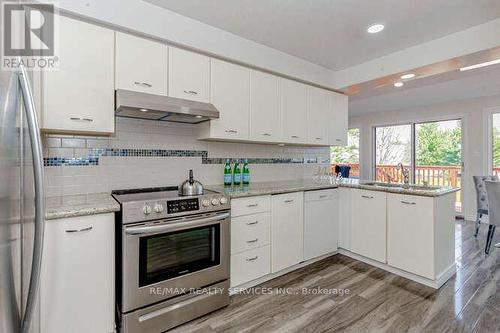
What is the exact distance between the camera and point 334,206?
3.16 m

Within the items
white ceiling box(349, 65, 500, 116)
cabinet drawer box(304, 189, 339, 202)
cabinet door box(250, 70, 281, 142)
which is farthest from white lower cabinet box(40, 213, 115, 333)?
white ceiling box(349, 65, 500, 116)

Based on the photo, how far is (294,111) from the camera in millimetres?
3105

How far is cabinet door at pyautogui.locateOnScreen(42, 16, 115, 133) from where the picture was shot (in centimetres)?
172

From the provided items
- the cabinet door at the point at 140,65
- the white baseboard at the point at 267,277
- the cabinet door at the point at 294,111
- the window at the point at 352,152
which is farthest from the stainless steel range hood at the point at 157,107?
the window at the point at 352,152

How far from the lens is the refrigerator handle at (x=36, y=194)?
2.79ft

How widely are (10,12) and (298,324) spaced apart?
2.25 meters

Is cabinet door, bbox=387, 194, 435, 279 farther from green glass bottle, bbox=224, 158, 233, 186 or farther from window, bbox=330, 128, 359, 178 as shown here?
window, bbox=330, 128, 359, 178

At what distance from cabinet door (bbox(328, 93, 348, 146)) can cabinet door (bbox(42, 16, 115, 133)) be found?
8.83ft

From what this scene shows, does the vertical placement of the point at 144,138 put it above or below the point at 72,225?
above

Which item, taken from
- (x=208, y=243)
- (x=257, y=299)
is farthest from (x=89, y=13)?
(x=257, y=299)

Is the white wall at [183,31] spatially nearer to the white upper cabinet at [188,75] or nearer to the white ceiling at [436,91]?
the white upper cabinet at [188,75]

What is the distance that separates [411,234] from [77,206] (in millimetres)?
2873

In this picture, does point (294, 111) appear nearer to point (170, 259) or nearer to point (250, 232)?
point (250, 232)

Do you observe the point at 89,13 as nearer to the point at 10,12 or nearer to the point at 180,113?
the point at 180,113
